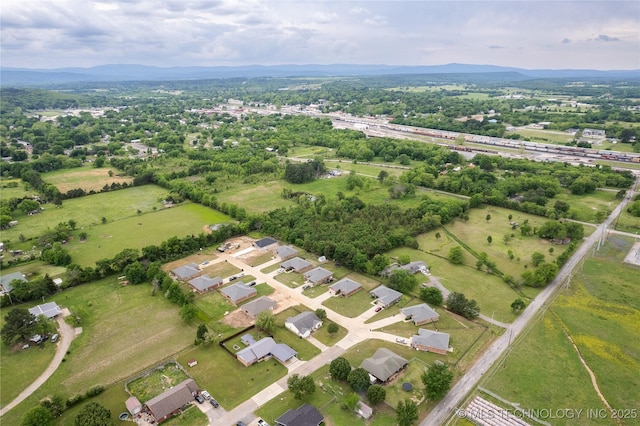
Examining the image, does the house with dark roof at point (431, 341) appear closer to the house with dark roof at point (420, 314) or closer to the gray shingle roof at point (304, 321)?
the house with dark roof at point (420, 314)

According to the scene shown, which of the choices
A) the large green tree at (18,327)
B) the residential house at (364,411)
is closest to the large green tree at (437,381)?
the residential house at (364,411)

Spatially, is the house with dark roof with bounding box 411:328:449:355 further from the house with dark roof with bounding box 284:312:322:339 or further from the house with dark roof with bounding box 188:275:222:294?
the house with dark roof with bounding box 188:275:222:294

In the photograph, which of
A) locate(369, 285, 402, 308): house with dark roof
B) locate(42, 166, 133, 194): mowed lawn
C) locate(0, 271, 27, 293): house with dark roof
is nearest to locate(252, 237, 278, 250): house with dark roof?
locate(369, 285, 402, 308): house with dark roof

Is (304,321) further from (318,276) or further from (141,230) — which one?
(141,230)

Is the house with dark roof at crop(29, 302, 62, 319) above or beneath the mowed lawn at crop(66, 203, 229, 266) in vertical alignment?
beneath

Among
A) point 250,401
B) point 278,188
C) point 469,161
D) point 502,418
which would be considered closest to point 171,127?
point 278,188

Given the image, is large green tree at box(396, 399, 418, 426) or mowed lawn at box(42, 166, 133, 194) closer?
large green tree at box(396, 399, 418, 426)

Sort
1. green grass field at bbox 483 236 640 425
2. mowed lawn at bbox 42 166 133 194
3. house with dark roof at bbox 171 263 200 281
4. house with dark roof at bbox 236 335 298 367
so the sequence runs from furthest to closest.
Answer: mowed lawn at bbox 42 166 133 194
house with dark roof at bbox 171 263 200 281
house with dark roof at bbox 236 335 298 367
green grass field at bbox 483 236 640 425

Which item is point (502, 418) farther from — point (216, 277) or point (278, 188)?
point (278, 188)
